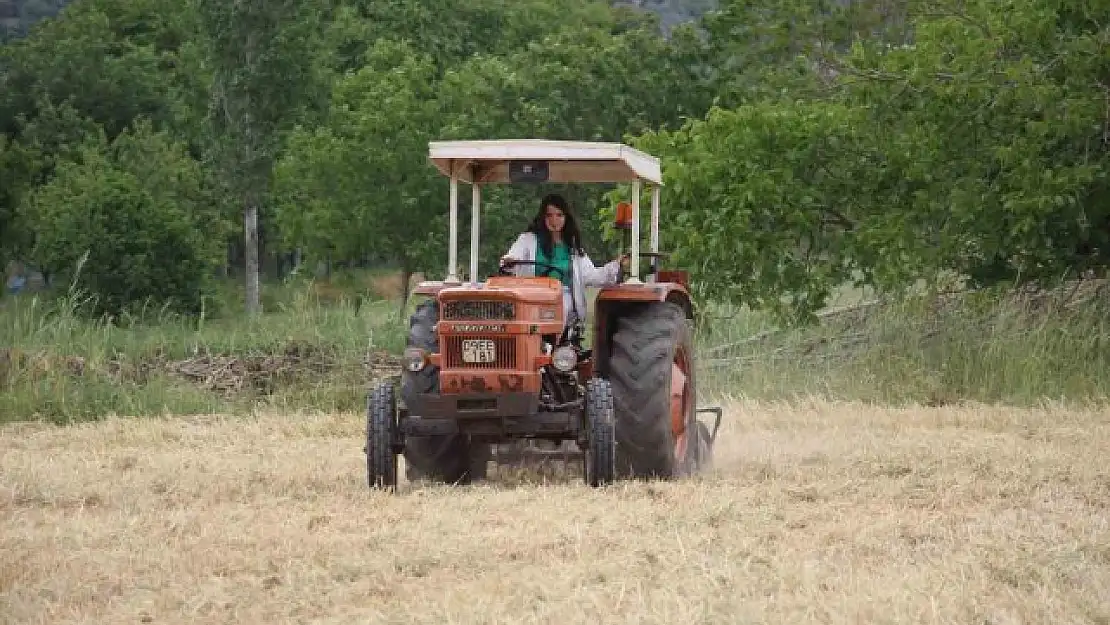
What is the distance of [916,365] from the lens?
18188mm

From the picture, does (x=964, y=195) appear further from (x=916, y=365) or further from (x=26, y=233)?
(x=26, y=233)

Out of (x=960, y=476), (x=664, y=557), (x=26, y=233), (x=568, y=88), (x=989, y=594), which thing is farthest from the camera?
(x=26, y=233)

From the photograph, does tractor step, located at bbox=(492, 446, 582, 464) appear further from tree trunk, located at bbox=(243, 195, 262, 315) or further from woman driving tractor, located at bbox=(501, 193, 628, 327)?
tree trunk, located at bbox=(243, 195, 262, 315)

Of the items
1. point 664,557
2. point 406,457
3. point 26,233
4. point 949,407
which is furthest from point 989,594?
point 26,233

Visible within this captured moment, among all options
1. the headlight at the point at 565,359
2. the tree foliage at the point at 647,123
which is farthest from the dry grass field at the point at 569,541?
the tree foliage at the point at 647,123

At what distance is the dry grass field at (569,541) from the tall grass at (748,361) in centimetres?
400

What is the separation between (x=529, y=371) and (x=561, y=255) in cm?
124

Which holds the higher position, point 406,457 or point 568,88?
point 568,88

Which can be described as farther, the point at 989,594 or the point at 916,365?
the point at 916,365

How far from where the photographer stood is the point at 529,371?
1052 cm

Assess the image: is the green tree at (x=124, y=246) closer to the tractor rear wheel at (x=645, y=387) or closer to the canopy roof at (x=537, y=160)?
the canopy roof at (x=537, y=160)

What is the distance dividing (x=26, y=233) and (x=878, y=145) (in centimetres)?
3451

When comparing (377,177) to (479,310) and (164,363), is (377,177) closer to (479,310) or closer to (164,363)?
(164,363)

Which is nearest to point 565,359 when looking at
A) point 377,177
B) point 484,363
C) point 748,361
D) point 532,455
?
point 484,363
